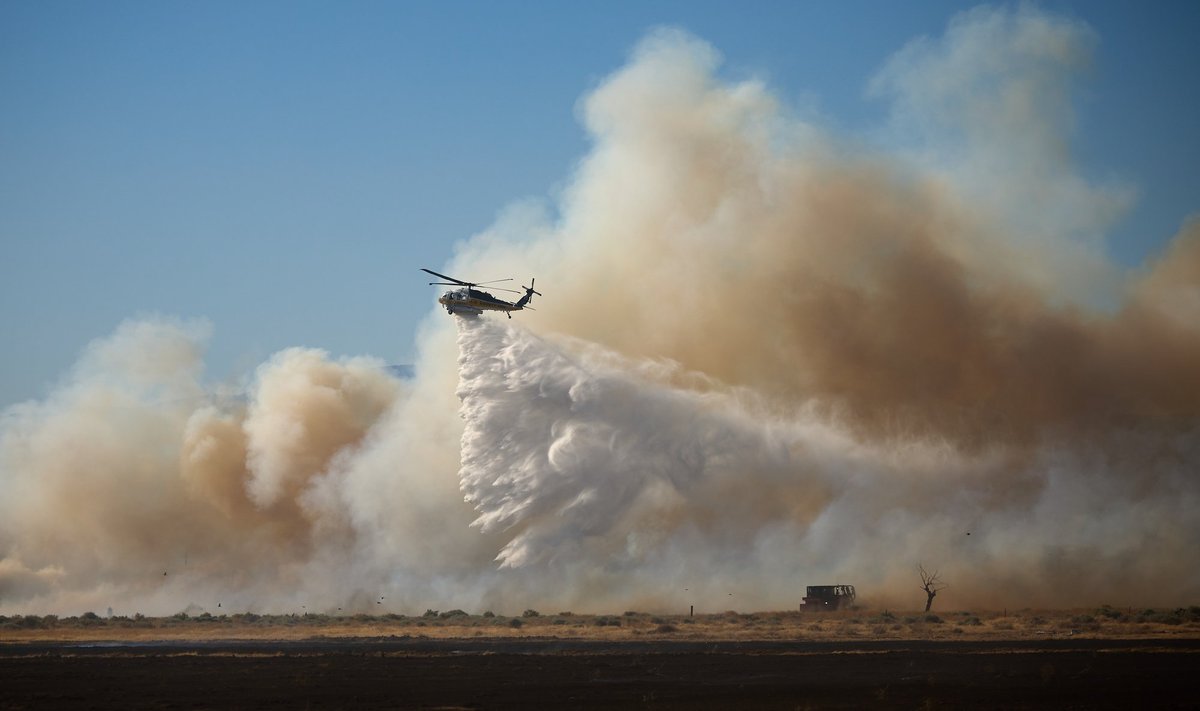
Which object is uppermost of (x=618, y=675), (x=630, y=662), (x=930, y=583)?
(x=930, y=583)

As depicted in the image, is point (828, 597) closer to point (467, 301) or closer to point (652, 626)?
point (652, 626)

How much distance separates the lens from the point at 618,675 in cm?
4925

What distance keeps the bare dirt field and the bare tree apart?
4100 millimetres

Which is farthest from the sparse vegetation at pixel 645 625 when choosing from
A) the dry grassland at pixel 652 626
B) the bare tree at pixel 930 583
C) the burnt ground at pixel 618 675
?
the burnt ground at pixel 618 675

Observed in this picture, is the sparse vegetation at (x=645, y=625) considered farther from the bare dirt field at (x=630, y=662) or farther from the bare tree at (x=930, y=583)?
the bare tree at (x=930, y=583)

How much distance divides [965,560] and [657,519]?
2240 centimetres

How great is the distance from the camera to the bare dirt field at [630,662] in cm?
4228

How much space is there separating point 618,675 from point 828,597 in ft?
126

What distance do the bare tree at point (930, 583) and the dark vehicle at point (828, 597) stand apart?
4701mm

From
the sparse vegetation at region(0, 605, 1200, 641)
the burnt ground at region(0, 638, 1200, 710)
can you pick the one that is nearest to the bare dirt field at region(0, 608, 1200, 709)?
the burnt ground at region(0, 638, 1200, 710)

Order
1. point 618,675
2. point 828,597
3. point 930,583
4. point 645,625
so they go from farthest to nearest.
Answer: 1. point 828,597
2. point 930,583
3. point 645,625
4. point 618,675

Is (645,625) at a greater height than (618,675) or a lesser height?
greater

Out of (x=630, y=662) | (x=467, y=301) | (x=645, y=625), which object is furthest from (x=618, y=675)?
(x=467, y=301)

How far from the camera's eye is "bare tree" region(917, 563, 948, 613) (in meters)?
83.9
